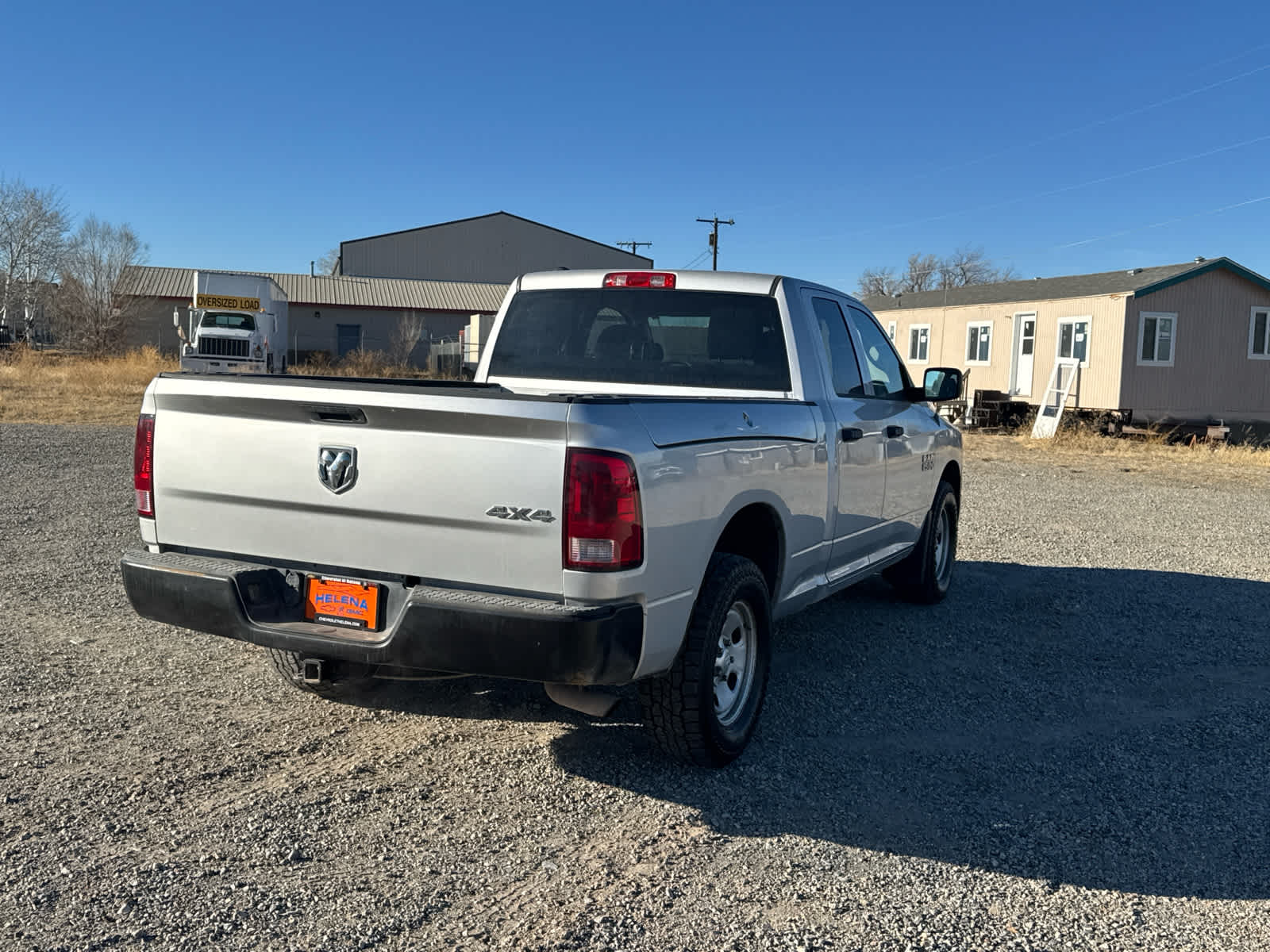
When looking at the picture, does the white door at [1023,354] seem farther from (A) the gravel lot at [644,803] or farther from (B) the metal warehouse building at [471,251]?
(B) the metal warehouse building at [471,251]

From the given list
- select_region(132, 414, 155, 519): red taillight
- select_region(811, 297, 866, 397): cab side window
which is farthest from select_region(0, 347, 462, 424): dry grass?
select_region(132, 414, 155, 519): red taillight

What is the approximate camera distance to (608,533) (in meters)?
3.40

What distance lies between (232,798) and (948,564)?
5.19m

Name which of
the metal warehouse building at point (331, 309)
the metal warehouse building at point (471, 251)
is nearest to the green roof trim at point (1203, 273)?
the metal warehouse building at point (331, 309)

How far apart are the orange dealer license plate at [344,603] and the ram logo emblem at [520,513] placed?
0.53 m

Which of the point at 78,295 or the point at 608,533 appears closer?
the point at 608,533

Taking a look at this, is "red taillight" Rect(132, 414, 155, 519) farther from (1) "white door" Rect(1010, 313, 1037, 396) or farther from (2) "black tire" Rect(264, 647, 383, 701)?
(1) "white door" Rect(1010, 313, 1037, 396)

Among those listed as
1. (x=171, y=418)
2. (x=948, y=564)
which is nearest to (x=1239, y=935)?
(x=171, y=418)

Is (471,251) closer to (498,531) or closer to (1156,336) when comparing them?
(1156,336)

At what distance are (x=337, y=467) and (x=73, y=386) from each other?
89.3 feet

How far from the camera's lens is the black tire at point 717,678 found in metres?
3.94

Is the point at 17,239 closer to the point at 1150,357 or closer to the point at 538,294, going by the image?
the point at 1150,357

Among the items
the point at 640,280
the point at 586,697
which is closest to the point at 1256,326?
the point at 640,280

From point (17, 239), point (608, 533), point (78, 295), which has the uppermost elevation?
point (17, 239)
